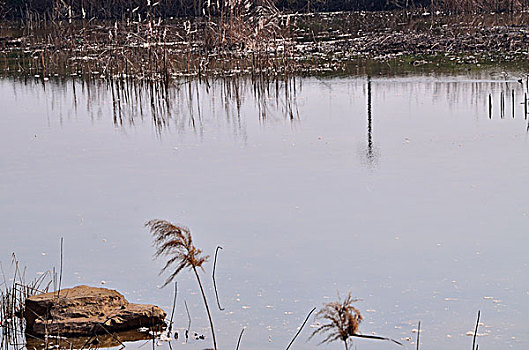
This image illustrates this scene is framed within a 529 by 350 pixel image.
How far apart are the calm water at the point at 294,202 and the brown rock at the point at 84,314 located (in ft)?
0.63

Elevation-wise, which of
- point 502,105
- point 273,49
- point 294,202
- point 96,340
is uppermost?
point 273,49

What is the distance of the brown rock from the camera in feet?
12.3

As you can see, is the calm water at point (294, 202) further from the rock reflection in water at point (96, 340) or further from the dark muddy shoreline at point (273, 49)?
the dark muddy shoreline at point (273, 49)

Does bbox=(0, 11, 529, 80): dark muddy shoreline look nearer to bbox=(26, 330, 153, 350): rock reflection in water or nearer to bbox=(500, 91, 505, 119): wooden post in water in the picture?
bbox=(500, 91, 505, 119): wooden post in water

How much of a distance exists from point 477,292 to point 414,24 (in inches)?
588

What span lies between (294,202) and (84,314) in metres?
2.04

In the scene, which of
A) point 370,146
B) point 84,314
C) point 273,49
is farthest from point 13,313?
point 273,49

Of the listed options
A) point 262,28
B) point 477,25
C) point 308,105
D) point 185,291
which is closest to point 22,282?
point 185,291

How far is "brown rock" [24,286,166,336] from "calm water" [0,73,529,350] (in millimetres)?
192

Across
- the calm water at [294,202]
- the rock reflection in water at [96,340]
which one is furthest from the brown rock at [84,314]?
the calm water at [294,202]

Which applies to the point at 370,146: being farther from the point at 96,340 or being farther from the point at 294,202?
the point at 96,340

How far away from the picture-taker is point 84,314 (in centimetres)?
382

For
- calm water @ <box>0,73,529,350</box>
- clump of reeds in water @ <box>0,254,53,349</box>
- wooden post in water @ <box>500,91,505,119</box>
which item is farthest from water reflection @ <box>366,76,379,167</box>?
clump of reeds in water @ <box>0,254,53,349</box>

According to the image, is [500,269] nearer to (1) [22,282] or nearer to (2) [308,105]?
(1) [22,282]
